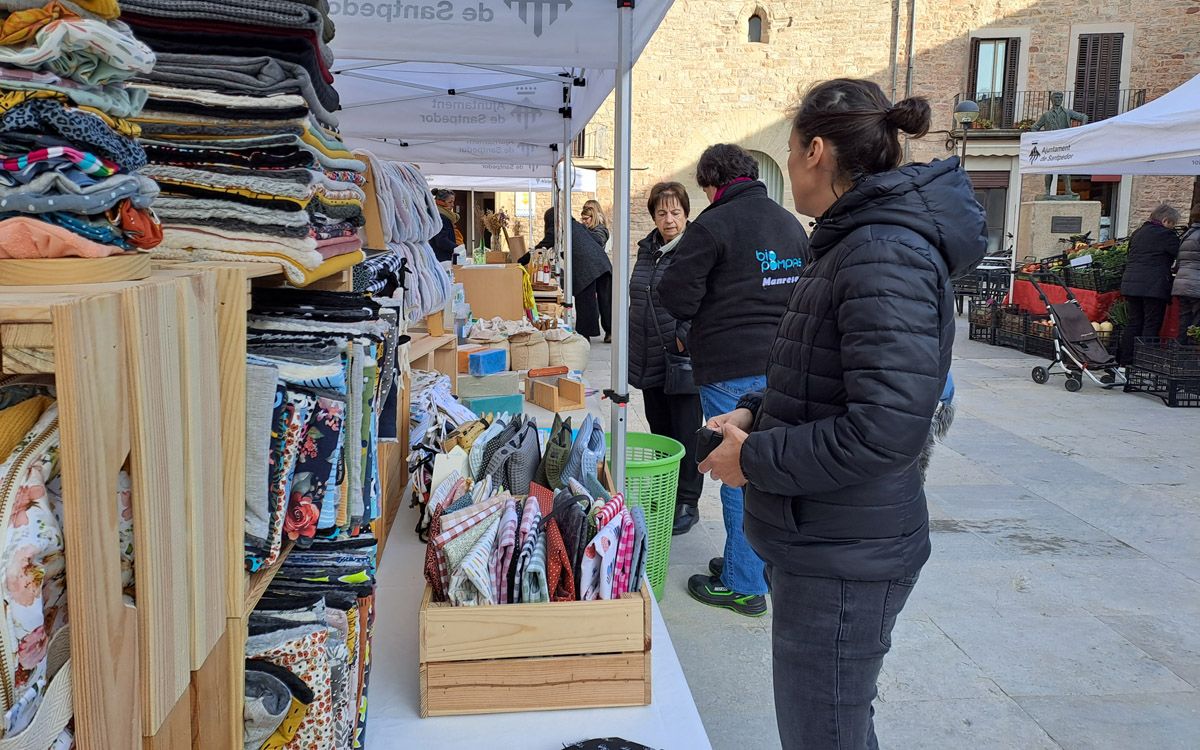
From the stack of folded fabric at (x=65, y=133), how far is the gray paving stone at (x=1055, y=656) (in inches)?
123

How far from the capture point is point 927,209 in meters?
1.67

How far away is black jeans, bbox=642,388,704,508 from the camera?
15.0 feet

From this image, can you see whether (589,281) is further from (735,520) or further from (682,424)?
(735,520)

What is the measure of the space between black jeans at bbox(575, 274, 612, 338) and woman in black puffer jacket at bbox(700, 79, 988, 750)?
9.19m

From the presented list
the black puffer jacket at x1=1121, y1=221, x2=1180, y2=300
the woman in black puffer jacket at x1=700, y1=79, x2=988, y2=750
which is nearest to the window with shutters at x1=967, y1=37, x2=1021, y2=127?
the black puffer jacket at x1=1121, y1=221, x2=1180, y2=300

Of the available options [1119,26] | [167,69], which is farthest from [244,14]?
[1119,26]

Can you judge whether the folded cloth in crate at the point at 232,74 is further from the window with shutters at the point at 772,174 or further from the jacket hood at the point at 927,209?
the window with shutters at the point at 772,174

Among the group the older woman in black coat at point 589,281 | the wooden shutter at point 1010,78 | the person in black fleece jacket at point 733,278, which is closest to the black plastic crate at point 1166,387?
the older woman in black coat at point 589,281

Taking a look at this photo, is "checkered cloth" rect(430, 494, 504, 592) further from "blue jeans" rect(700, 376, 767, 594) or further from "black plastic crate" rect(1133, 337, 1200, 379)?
"black plastic crate" rect(1133, 337, 1200, 379)

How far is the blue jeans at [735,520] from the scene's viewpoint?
11.7 ft

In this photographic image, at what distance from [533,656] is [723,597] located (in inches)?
68.7

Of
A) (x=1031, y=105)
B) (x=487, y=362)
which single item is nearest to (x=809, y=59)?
(x=1031, y=105)

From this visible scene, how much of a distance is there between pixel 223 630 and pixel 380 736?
36.6 inches

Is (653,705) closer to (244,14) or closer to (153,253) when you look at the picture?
(153,253)
